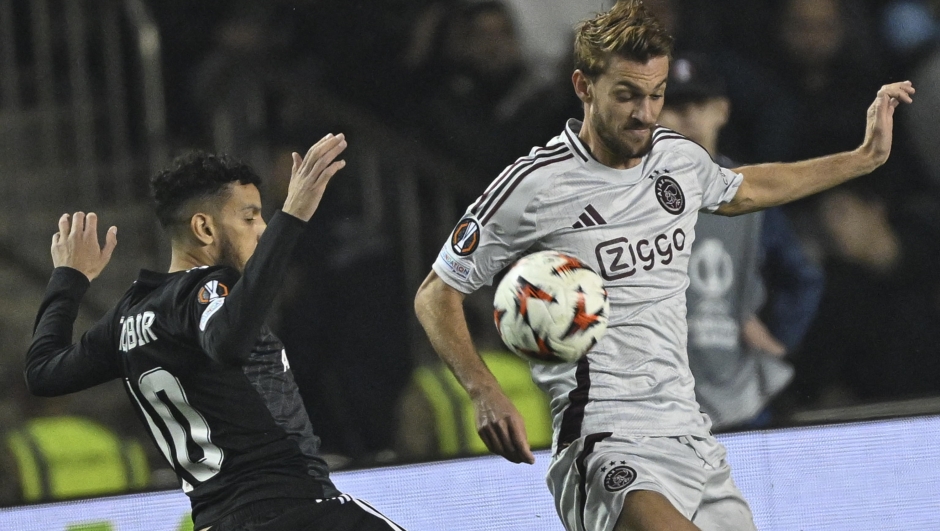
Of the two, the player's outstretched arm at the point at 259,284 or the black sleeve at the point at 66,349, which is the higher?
the player's outstretched arm at the point at 259,284

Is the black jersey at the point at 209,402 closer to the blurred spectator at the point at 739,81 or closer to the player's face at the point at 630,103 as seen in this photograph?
the player's face at the point at 630,103

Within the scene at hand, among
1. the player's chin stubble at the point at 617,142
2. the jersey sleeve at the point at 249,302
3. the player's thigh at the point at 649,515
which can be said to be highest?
the player's chin stubble at the point at 617,142

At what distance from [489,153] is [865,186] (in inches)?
57.3

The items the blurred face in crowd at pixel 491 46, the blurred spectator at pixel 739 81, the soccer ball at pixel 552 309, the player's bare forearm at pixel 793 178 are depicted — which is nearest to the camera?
the soccer ball at pixel 552 309

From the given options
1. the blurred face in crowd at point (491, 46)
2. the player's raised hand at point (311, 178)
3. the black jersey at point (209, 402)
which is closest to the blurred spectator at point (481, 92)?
the blurred face in crowd at point (491, 46)

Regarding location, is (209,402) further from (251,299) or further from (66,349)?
(66,349)

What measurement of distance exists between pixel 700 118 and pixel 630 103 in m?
1.76

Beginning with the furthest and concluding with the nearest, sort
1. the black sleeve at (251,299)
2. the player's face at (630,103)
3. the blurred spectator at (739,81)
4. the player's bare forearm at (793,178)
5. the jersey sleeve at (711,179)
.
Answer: the blurred spectator at (739,81) → the player's bare forearm at (793,178) → the jersey sleeve at (711,179) → the player's face at (630,103) → the black sleeve at (251,299)

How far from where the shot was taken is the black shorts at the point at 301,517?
2.87 metres

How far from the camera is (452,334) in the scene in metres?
3.04

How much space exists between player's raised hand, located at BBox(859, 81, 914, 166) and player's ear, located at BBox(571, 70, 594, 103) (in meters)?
0.81

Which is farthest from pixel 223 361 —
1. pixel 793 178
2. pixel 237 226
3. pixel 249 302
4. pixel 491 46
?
pixel 491 46

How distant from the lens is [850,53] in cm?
477

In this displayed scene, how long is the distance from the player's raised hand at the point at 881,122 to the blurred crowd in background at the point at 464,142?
1.34 meters
